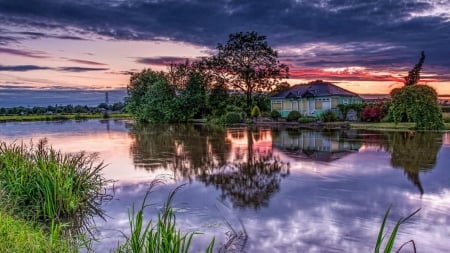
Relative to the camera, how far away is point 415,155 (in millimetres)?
14383

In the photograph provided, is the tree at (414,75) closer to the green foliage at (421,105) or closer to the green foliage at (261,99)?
the green foliage at (421,105)

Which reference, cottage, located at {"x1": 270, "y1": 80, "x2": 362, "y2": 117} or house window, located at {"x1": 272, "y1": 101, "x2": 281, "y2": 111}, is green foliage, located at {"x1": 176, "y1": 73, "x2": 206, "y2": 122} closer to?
house window, located at {"x1": 272, "y1": 101, "x2": 281, "y2": 111}

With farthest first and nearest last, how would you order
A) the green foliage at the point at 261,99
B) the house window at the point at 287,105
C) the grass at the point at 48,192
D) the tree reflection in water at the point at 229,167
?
the green foliage at the point at 261,99 < the house window at the point at 287,105 < the tree reflection in water at the point at 229,167 < the grass at the point at 48,192

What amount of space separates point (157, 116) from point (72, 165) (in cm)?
4204

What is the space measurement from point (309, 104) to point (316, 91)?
5.01ft

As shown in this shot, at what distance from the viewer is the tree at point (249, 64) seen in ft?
149

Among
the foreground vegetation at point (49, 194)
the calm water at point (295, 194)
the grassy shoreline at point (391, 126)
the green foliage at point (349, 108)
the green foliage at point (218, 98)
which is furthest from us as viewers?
the green foliage at point (218, 98)

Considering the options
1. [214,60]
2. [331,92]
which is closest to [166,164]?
[331,92]

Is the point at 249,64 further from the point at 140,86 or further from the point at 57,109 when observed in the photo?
the point at 57,109

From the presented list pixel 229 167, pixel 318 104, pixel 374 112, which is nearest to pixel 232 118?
pixel 318 104

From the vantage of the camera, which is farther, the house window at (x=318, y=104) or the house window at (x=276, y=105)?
the house window at (x=276, y=105)

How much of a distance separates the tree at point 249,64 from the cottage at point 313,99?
2.54 metres

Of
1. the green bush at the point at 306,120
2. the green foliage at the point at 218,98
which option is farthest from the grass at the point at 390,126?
the green foliage at the point at 218,98

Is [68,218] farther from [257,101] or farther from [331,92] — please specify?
[257,101]
